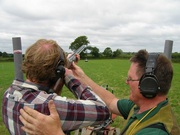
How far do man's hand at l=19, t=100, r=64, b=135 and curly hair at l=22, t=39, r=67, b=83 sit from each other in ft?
0.83

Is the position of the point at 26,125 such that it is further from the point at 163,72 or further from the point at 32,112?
the point at 163,72

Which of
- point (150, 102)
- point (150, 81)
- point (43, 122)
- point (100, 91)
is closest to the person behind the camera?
point (43, 122)

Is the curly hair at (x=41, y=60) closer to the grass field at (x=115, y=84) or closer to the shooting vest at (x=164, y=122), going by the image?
the shooting vest at (x=164, y=122)

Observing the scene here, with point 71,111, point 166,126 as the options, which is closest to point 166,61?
point 166,126

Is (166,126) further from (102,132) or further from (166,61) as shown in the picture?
(102,132)

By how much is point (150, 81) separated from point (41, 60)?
88 cm

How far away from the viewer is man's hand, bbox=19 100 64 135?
1.73 m

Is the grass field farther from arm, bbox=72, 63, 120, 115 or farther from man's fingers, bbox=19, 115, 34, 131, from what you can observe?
man's fingers, bbox=19, 115, 34, 131

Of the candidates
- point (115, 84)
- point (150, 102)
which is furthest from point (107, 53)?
point (150, 102)

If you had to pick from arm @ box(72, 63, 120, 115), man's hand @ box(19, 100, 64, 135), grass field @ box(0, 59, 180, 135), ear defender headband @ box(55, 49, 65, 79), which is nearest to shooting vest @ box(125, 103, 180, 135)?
man's hand @ box(19, 100, 64, 135)

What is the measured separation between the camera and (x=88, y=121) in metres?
1.91

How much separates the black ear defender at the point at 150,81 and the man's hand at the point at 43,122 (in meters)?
0.77

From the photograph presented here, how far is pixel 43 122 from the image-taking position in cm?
173

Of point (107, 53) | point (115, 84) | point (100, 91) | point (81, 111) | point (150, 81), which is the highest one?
point (150, 81)
